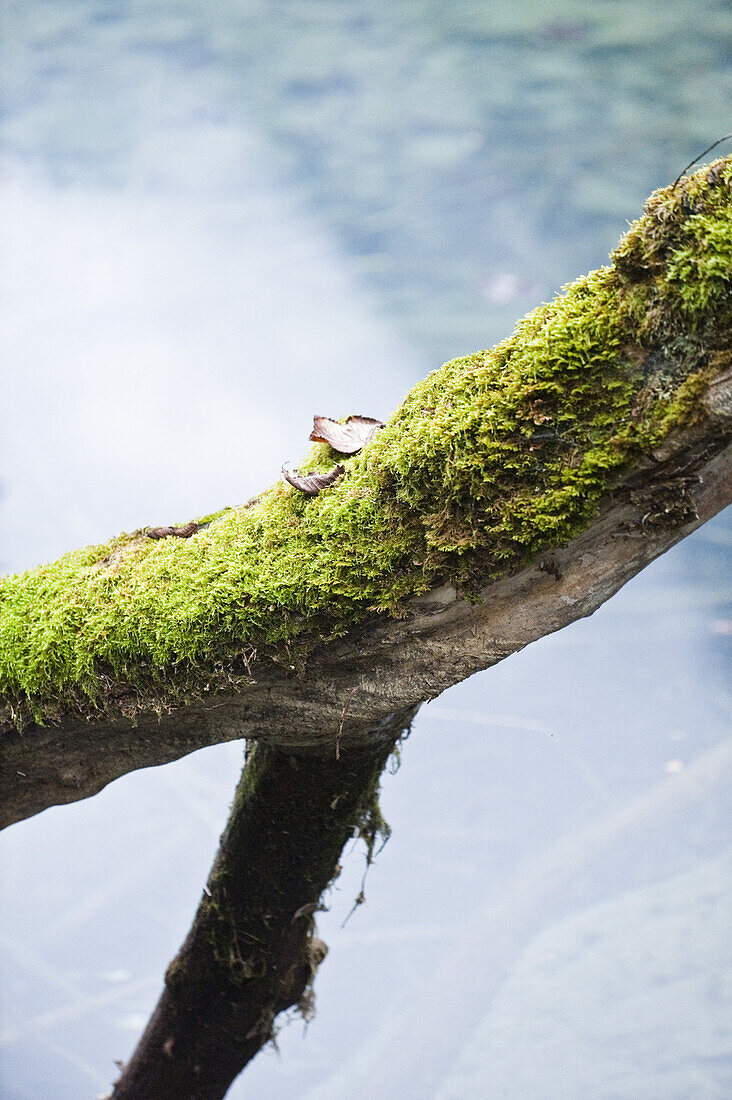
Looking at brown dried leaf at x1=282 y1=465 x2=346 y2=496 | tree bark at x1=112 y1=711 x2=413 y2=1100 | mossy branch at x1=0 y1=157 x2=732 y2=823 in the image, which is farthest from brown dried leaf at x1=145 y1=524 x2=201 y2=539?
tree bark at x1=112 y1=711 x2=413 y2=1100

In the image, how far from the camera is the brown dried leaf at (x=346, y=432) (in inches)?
60.5

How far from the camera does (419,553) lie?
131cm

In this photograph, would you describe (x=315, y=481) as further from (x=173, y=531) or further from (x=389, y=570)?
(x=173, y=531)

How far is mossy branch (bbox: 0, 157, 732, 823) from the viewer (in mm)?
1121

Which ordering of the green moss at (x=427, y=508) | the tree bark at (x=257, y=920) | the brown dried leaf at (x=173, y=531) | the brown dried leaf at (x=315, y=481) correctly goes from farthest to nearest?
1. the tree bark at (x=257, y=920)
2. the brown dried leaf at (x=173, y=531)
3. the brown dried leaf at (x=315, y=481)
4. the green moss at (x=427, y=508)

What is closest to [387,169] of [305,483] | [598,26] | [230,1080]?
[598,26]

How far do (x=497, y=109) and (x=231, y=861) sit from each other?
5054 millimetres

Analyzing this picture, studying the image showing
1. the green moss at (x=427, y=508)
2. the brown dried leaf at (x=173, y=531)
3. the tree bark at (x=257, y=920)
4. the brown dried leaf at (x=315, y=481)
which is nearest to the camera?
the green moss at (x=427, y=508)

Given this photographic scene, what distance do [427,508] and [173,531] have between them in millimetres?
662

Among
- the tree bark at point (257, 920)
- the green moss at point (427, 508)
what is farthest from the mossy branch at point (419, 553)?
the tree bark at point (257, 920)

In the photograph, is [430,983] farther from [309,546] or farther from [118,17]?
[118,17]

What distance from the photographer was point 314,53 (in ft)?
17.4

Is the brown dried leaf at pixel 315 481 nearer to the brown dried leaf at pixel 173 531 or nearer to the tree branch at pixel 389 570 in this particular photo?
the tree branch at pixel 389 570

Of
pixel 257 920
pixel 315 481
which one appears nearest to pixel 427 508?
pixel 315 481
